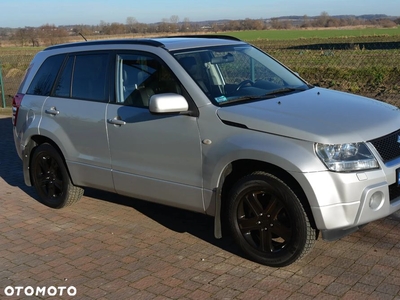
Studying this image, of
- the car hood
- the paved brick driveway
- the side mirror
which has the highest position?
the side mirror

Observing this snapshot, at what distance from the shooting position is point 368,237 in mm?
5109

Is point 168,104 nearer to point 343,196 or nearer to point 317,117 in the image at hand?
point 317,117

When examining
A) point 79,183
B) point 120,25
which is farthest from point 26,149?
point 120,25

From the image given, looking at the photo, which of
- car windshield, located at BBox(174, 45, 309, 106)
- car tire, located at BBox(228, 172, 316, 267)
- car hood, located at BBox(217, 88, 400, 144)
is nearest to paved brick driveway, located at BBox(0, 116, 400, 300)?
car tire, located at BBox(228, 172, 316, 267)

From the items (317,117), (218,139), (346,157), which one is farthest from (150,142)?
(346,157)

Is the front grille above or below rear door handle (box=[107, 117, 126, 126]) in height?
below

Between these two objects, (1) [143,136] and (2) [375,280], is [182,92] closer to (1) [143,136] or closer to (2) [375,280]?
(1) [143,136]

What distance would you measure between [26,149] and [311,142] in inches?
153

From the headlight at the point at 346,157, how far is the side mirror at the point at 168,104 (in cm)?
127

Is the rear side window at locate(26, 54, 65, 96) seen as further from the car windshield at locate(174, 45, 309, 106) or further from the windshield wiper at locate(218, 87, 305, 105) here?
the windshield wiper at locate(218, 87, 305, 105)

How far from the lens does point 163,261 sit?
15.9 feet

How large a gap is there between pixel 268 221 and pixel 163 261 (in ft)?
3.33

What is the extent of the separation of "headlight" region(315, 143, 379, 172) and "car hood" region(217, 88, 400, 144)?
0.16 feet

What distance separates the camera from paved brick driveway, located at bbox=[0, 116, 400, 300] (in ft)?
13.8
